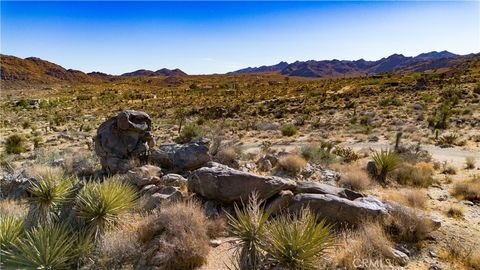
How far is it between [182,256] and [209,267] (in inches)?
18.5

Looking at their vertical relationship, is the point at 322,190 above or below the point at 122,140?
below

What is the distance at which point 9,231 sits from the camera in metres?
5.39

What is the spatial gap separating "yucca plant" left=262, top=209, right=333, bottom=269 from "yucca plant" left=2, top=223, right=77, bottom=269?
2896 mm

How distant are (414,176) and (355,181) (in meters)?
2.04

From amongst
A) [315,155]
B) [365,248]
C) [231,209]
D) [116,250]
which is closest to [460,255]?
[365,248]

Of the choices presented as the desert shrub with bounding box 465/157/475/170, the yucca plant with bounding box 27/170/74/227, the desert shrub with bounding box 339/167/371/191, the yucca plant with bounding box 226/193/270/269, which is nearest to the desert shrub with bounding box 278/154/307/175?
the desert shrub with bounding box 339/167/371/191

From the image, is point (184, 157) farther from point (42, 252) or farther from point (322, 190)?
point (42, 252)

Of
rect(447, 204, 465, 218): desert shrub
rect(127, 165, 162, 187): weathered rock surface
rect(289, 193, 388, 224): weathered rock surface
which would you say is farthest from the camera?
rect(127, 165, 162, 187): weathered rock surface

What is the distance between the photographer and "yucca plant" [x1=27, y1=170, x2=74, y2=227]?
606 centimetres

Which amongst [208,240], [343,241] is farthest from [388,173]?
[208,240]

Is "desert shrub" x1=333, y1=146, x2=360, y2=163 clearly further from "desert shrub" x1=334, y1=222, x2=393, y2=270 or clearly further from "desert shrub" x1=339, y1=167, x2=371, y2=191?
"desert shrub" x1=334, y1=222, x2=393, y2=270

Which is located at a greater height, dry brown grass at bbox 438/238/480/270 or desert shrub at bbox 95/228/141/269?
desert shrub at bbox 95/228/141/269

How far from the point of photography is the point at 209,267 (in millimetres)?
5512

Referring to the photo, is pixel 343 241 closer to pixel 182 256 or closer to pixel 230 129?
Answer: pixel 182 256
